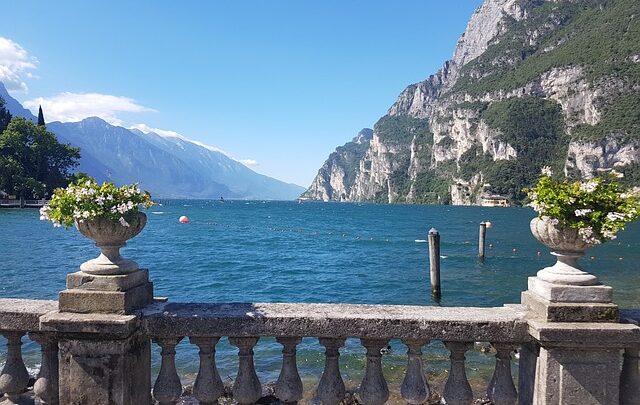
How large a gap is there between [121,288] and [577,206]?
3475 millimetres

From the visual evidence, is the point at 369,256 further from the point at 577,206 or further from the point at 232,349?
the point at 577,206

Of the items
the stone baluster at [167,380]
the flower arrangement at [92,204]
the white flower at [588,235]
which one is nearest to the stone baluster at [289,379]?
the stone baluster at [167,380]

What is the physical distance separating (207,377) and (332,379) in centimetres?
101

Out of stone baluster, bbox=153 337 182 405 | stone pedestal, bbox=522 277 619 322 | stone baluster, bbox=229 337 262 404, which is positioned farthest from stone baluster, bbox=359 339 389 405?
stone baluster, bbox=153 337 182 405

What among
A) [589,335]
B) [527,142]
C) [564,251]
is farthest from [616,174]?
[527,142]

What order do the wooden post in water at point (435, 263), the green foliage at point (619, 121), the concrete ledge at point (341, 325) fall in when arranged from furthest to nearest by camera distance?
the green foliage at point (619, 121) < the wooden post in water at point (435, 263) < the concrete ledge at point (341, 325)

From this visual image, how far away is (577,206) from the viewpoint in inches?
133

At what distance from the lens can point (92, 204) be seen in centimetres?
346

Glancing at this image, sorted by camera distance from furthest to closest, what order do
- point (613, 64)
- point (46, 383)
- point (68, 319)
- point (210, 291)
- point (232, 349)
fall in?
point (613, 64) < point (210, 291) < point (232, 349) < point (46, 383) < point (68, 319)

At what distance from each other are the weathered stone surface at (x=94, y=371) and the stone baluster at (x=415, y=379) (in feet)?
7.10

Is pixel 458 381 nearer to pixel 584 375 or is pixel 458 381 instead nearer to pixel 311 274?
pixel 584 375

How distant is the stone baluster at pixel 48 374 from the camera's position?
3697 millimetres

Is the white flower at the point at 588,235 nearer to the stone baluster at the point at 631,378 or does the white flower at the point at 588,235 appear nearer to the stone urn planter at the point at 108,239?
the stone baluster at the point at 631,378

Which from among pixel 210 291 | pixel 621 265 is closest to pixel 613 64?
pixel 621 265
